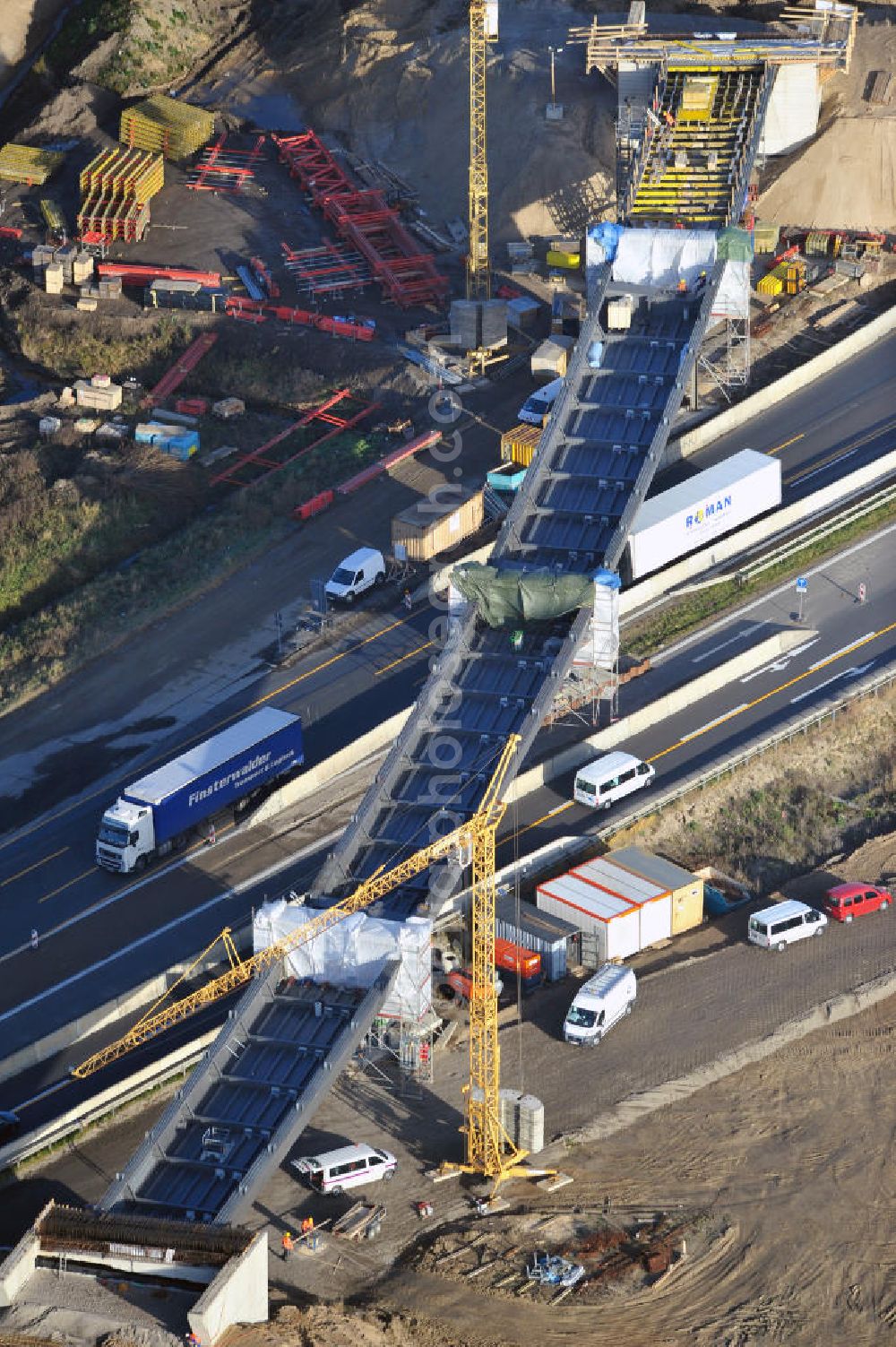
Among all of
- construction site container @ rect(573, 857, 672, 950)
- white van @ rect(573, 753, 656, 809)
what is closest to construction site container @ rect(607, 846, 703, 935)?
construction site container @ rect(573, 857, 672, 950)

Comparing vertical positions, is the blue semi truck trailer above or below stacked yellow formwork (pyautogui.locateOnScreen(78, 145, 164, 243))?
below

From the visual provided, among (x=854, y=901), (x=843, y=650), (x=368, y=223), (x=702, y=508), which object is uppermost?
(x=368, y=223)

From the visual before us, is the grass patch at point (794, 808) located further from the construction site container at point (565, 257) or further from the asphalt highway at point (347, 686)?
the construction site container at point (565, 257)

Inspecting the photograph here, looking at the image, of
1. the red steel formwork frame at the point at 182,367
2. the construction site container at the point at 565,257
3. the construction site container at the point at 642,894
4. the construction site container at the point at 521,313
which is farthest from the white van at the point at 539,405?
the construction site container at the point at 642,894

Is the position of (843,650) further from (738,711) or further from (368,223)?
(368,223)

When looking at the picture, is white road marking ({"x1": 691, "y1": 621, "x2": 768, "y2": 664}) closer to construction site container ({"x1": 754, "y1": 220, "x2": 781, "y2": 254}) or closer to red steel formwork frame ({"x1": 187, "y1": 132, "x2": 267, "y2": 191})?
construction site container ({"x1": 754, "y1": 220, "x2": 781, "y2": 254})

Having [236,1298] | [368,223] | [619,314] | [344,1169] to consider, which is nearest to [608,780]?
[344,1169]

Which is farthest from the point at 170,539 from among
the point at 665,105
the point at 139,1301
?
the point at 139,1301
